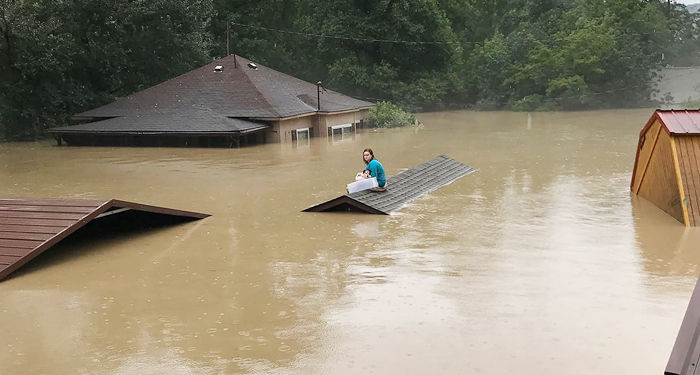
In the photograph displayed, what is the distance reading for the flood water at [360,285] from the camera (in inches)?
328

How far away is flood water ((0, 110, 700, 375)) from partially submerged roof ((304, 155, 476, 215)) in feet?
1.12

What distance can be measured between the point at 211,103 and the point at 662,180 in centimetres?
2298

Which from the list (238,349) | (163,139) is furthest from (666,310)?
(163,139)

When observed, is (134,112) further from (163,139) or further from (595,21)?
(595,21)

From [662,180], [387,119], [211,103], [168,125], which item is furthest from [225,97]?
[662,180]

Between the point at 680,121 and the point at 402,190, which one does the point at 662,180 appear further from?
the point at 402,190

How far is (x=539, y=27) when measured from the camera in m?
62.8

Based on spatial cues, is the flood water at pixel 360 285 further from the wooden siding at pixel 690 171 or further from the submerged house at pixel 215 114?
the submerged house at pixel 215 114

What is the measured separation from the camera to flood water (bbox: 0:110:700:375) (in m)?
8.33

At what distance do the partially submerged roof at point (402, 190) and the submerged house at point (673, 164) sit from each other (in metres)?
5.37

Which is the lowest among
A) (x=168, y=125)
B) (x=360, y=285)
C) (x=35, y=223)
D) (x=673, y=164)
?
(x=360, y=285)

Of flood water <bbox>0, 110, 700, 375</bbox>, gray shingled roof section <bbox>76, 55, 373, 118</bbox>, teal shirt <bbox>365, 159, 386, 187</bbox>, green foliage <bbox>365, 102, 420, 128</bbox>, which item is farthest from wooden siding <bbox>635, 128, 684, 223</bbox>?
green foliage <bbox>365, 102, 420, 128</bbox>

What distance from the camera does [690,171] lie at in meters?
15.3

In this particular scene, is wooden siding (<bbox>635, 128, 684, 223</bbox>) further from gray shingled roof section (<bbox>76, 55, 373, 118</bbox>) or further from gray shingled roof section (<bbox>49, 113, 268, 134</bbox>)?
gray shingled roof section (<bbox>76, 55, 373, 118</bbox>)
